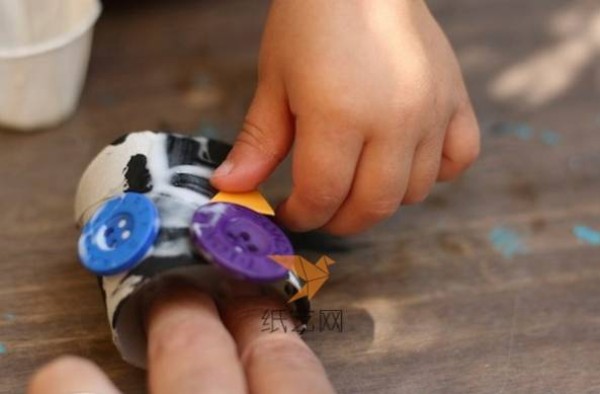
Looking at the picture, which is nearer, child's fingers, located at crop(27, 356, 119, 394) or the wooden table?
child's fingers, located at crop(27, 356, 119, 394)

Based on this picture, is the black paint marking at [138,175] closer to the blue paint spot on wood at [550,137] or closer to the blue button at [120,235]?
the blue button at [120,235]

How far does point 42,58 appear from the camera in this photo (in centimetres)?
62

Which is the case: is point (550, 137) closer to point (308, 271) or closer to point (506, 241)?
point (506, 241)

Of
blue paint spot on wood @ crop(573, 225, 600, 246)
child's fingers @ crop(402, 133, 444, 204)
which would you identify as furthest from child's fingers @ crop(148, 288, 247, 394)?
blue paint spot on wood @ crop(573, 225, 600, 246)

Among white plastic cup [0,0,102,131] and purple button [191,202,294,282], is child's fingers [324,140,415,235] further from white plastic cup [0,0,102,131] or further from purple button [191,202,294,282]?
white plastic cup [0,0,102,131]

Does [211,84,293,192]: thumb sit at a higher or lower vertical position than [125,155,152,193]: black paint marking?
higher

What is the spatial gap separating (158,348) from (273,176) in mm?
205

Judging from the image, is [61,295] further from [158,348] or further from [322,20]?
[322,20]

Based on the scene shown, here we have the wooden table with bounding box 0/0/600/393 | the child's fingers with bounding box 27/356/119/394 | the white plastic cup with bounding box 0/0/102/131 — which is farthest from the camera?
the white plastic cup with bounding box 0/0/102/131

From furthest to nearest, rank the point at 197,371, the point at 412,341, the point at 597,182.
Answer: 1. the point at 597,182
2. the point at 412,341
3. the point at 197,371

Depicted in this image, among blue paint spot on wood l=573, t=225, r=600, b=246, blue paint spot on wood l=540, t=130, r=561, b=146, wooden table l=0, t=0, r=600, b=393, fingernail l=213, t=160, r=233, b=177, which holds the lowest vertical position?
wooden table l=0, t=0, r=600, b=393

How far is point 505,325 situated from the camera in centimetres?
54

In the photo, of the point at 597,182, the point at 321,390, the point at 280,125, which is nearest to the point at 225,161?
the point at 280,125

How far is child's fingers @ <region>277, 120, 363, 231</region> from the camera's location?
50 cm
